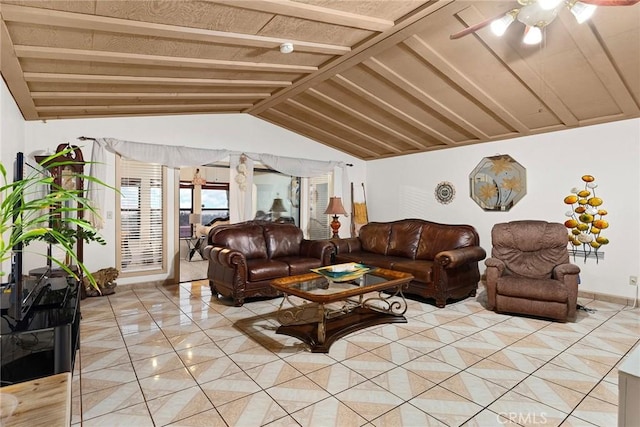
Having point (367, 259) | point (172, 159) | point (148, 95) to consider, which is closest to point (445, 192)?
point (367, 259)

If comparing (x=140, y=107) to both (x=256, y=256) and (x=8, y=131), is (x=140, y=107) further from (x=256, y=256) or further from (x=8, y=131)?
(x=256, y=256)

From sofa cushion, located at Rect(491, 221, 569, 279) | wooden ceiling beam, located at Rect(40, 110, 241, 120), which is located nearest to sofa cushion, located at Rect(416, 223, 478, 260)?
sofa cushion, located at Rect(491, 221, 569, 279)

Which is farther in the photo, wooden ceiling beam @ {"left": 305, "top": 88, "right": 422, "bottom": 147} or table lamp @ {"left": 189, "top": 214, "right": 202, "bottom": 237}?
table lamp @ {"left": 189, "top": 214, "right": 202, "bottom": 237}

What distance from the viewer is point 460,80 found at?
147 inches

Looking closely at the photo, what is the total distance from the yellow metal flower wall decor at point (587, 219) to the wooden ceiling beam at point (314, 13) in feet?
10.9

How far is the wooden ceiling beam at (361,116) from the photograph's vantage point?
15.6 feet

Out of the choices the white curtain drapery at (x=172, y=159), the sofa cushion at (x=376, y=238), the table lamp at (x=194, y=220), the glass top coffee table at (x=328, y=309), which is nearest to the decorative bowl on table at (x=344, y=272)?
the glass top coffee table at (x=328, y=309)

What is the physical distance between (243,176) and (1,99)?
328 centimetres

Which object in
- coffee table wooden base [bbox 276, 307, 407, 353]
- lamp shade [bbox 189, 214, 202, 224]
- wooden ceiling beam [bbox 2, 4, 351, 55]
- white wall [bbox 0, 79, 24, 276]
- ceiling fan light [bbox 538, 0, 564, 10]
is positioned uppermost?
wooden ceiling beam [bbox 2, 4, 351, 55]

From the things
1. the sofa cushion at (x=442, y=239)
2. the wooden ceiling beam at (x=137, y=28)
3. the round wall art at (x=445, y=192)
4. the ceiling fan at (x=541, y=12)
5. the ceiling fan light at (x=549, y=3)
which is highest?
the wooden ceiling beam at (x=137, y=28)

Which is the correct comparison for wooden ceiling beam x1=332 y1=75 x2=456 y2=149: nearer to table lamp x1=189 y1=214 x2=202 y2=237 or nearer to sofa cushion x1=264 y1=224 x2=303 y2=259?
sofa cushion x1=264 y1=224 x2=303 y2=259

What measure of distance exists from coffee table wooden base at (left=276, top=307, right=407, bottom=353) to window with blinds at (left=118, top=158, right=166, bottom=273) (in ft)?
9.77

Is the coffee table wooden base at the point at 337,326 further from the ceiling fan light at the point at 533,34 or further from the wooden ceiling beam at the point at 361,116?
the wooden ceiling beam at the point at 361,116

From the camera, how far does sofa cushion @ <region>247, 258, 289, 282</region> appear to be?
423 cm
